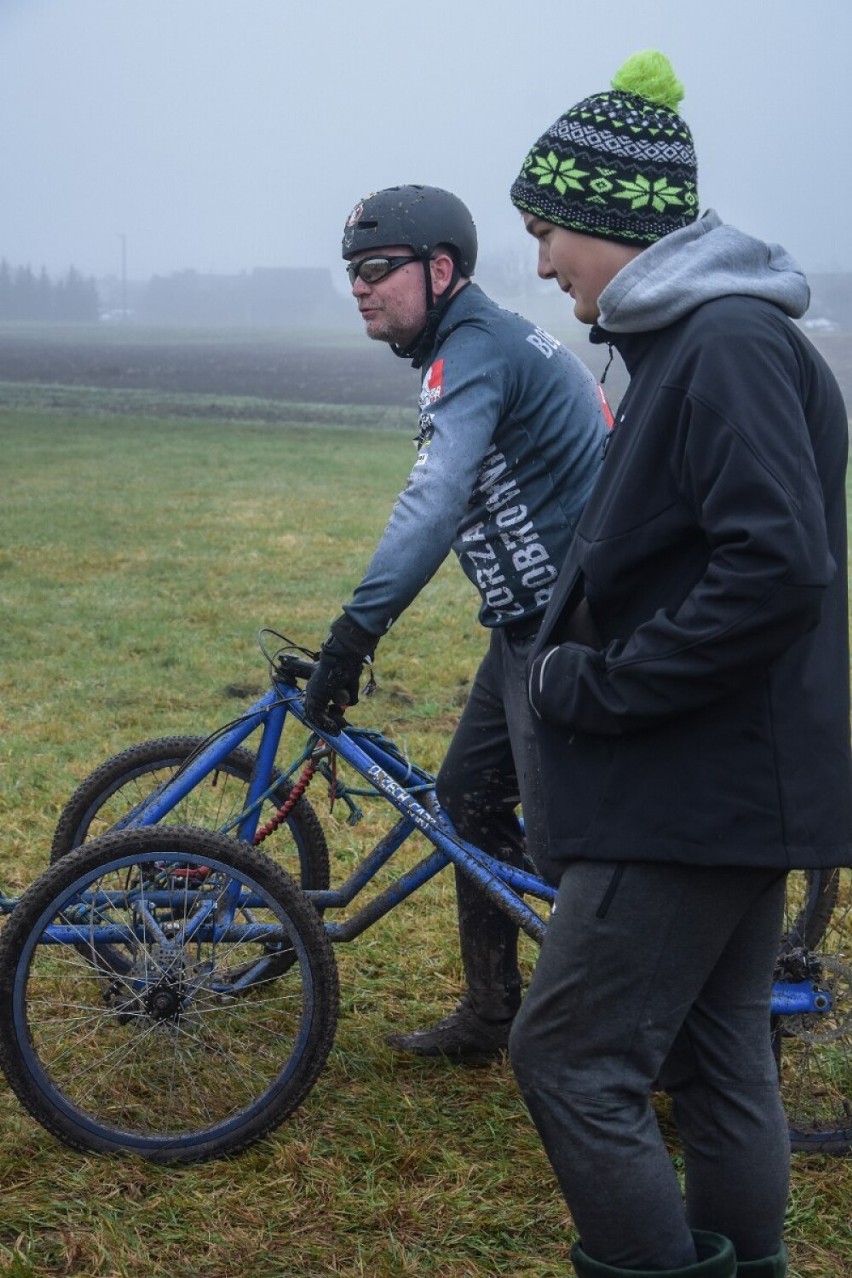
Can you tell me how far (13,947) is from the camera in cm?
337

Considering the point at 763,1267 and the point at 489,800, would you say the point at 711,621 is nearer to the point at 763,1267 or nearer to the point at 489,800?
the point at 763,1267

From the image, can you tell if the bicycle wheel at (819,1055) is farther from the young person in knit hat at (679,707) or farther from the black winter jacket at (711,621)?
the black winter jacket at (711,621)

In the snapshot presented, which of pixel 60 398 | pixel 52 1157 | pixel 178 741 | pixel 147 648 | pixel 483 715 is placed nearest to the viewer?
pixel 52 1157

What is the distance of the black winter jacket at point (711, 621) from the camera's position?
2.03 m

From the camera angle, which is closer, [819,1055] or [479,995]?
[819,1055]

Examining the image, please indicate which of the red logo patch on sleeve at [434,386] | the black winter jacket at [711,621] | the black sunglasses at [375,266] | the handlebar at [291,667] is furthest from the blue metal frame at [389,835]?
the black winter jacket at [711,621]

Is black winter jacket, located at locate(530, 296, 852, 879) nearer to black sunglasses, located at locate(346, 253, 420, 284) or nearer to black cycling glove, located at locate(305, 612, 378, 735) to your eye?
black cycling glove, located at locate(305, 612, 378, 735)

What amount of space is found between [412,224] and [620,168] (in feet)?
4.24

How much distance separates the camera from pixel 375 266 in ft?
11.7

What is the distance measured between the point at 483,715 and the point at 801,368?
1808 mm

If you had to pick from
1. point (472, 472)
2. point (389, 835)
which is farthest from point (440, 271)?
point (389, 835)

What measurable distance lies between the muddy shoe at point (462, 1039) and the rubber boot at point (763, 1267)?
1.62 m

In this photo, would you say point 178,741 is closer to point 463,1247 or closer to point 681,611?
point 463,1247

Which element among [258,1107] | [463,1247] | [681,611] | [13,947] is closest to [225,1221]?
[258,1107]
